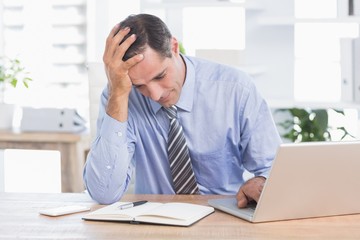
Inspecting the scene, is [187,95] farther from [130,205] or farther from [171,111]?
[130,205]

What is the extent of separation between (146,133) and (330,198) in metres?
0.68

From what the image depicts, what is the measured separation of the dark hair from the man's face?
0.02 meters

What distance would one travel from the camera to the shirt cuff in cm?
220

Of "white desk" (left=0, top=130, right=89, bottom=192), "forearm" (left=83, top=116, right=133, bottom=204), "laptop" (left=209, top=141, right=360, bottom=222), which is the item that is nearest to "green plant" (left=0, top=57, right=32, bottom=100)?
"white desk" (left=0, top=130, right=89, bottom=192)

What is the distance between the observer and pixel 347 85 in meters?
3.55

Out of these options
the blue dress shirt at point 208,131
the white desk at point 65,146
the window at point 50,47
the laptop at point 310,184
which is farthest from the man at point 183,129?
the window at point 50,47

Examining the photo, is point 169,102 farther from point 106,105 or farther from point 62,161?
point 62,161

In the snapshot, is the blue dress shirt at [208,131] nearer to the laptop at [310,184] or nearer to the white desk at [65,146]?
the laptop at [310,184]

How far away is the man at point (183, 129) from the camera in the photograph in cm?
221

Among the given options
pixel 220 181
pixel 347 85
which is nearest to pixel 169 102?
pixel 220 181

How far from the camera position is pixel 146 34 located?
2137 mm

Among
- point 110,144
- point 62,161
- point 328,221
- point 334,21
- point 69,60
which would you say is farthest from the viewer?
point 69,60

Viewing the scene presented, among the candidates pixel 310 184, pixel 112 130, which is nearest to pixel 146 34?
pixel 112 130

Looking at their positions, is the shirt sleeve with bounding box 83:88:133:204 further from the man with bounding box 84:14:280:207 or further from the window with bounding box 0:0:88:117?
the window with bounding box 0:0:88:117
